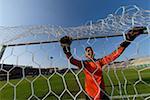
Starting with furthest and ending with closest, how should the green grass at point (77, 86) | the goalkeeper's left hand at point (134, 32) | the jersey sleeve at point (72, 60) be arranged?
the green grass at point (77, 86), the jersey sleeve at point (72, 60), the goalkeeper's left hand at point (134, 32)

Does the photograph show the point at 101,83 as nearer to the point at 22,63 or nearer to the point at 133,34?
the point at 133,34

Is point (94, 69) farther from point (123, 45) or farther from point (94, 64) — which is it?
point (123, 45)

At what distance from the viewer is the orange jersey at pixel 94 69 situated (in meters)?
2.44

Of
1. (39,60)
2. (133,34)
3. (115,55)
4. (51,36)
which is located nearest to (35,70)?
(39,60)

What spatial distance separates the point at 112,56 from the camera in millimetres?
2488

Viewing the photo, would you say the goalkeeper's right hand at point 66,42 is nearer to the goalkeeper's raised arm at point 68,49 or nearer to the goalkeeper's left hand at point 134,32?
the goalkeeper's raised arm at point 68,49

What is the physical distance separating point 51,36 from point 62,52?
125mm

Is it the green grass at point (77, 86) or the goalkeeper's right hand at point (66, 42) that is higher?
the goalkeeper's right hand at point (66, 42)

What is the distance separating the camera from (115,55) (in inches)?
97.6

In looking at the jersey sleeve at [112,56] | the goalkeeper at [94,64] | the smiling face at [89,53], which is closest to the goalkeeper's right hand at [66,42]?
the goalkeeper at [94,64]

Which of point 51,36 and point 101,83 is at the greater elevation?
point 51,36

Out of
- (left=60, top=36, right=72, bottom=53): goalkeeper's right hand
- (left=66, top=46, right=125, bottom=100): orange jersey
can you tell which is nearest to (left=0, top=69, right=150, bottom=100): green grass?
(left=66, top=46, right=125, bottom=100): orange jersey

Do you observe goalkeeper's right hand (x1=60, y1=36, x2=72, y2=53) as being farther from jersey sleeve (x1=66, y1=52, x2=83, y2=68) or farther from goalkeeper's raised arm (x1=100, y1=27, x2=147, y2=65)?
goalkeeper's raised arm (x1=100, y1=27, x2=147, y2=65)

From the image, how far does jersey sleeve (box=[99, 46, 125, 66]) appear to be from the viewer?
8.13ft
